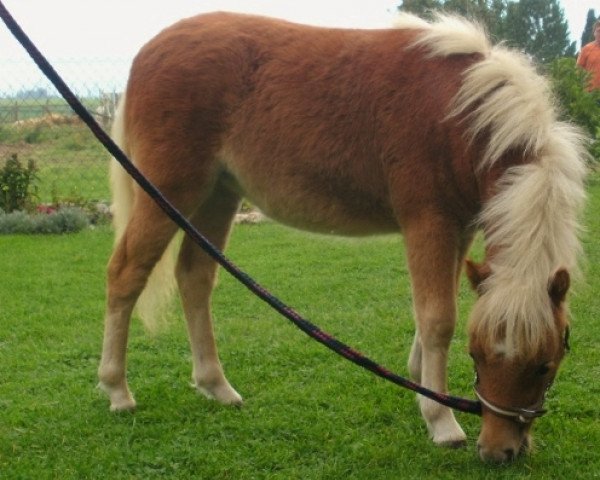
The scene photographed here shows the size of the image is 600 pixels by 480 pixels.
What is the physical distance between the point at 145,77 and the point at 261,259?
13.4ft

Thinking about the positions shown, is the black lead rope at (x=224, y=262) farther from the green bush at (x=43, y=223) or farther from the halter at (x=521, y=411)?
the green bush at (x=43, y=223)

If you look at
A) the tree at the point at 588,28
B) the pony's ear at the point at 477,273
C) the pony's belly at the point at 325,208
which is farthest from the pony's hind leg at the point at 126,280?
the tree at the point at 588,28

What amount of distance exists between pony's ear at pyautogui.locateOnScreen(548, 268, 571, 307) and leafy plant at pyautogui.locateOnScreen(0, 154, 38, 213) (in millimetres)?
8864

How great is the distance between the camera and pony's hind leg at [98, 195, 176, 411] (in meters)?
3.94

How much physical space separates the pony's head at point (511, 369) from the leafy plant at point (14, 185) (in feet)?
28.4

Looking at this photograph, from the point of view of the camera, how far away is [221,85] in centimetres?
391

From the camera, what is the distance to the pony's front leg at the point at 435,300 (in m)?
3.44

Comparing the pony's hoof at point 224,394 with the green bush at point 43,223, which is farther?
the green bush at point 43,223

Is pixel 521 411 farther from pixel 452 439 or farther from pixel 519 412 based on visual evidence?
pixel 452 439

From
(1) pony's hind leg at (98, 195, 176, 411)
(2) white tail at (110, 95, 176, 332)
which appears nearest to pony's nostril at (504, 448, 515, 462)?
(1) pony's hind leg at (98, 195, 176, 411)

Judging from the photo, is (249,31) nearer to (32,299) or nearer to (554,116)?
(554,116)

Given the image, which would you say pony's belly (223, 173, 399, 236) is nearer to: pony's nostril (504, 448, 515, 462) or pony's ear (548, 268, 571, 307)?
pony's ear (548, 268, 571, 307)

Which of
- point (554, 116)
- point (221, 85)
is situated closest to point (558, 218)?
point (554, 116)

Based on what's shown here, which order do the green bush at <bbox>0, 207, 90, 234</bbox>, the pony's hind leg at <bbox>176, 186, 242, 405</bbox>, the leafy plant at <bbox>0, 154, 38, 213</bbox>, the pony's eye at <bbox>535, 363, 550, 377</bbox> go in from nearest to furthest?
the pony's eye at <bbox>535, 363, 550, 377</bbox>, the pony's hind leg at <bbox>176, 186, 242, 405</bbox>, the green bush at <bbox>0, 207, 90, 234</bbox>, the leafy plant at <bbox>0, 154, 38, 213</bbox>
